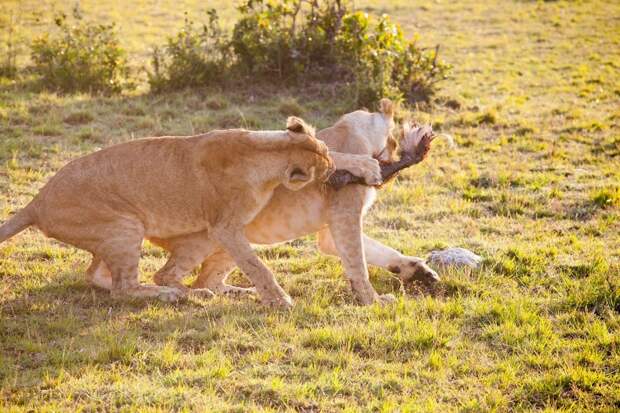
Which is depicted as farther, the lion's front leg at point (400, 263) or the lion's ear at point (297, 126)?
the lion's front leg at point (400, 263)

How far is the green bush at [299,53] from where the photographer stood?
495 inches

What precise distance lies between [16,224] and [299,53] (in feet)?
24.9

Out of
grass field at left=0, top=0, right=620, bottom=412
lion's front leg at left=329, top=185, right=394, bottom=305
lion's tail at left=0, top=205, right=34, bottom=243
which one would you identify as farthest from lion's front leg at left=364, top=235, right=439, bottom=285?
lion's tail at left=0, top=205, right=34, bottom=243

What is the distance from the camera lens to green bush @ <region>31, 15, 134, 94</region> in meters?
12.3

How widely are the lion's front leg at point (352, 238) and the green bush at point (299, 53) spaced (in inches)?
241

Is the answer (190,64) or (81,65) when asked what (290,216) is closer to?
(190,64)

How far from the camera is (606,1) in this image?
23.4m

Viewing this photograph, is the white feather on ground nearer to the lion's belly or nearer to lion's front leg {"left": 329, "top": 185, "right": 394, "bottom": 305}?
lion's front leg {"left": 329, "top": 185, "right": 394, "bottom": 305}

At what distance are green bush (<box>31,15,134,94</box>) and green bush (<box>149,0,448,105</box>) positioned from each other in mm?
605

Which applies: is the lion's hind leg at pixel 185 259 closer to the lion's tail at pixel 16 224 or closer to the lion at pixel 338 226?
the lion at pixel 338 226

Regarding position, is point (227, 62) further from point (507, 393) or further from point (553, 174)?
point (507, 393)

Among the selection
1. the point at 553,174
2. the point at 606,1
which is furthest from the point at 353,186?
the point at 606,1

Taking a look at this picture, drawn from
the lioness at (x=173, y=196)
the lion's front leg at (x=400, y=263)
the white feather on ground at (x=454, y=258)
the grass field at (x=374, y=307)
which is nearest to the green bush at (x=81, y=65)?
the grass field at (x=374, y=307)

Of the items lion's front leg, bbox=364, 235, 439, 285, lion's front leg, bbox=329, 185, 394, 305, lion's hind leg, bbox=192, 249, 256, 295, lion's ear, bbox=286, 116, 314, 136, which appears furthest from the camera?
lion's hind leg, bbox=192, 249, 256, 295
